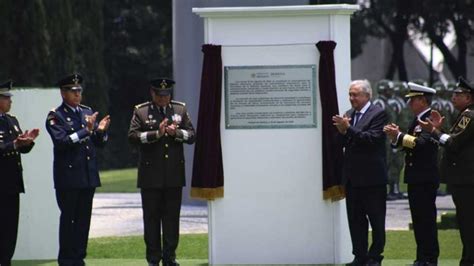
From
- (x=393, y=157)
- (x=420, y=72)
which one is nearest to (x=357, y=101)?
(x=393, y=157)

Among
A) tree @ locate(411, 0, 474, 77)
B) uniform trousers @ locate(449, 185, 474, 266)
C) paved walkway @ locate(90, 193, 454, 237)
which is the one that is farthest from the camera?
tree @ locate(411, 0, 474, 77)

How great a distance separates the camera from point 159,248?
43.4 feet

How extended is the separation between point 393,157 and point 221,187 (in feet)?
42.3

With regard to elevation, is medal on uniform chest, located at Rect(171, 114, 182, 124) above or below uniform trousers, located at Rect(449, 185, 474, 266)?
above

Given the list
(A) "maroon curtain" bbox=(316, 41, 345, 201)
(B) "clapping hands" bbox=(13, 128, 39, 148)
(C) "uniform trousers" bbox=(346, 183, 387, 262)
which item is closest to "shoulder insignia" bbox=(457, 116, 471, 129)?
(C) "uniform trousers" bbox=(346, 183, 387, 262)

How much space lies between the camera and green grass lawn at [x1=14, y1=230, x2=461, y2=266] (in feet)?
48.8

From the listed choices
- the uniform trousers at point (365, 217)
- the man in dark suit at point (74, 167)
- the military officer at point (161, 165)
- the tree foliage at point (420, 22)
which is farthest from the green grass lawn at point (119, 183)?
the uniform trousers at point (365, 217)

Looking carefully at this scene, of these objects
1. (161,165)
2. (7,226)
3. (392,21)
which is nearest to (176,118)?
(161,165)

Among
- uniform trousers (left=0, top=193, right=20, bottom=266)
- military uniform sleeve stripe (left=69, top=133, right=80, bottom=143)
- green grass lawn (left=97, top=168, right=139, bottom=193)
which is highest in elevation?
military uniform sleeve stripe (left=69, top=133, right=80, bottom=143)

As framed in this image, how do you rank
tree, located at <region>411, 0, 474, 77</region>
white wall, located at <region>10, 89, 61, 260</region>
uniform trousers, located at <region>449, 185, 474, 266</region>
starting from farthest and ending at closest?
tree, located at <region>411, 0, 474, 77</region>
white wall, located at <region>10, 89, 61, 260</region>
uniform trousers, located at <region>449, 185, 474, 266</region>

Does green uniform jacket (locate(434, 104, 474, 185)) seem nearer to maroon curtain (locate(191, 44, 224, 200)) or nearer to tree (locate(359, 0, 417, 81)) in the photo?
maroon curtain (locate(191, 44, 224, 200))

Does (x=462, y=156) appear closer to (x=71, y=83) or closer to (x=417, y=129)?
(x=417, y=129)

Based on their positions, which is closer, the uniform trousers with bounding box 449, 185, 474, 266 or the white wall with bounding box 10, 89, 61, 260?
the uniform trousers with bounding box 449, 185, 474, 266

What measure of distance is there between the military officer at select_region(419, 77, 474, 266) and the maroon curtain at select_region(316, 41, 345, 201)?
1178 millimetres
